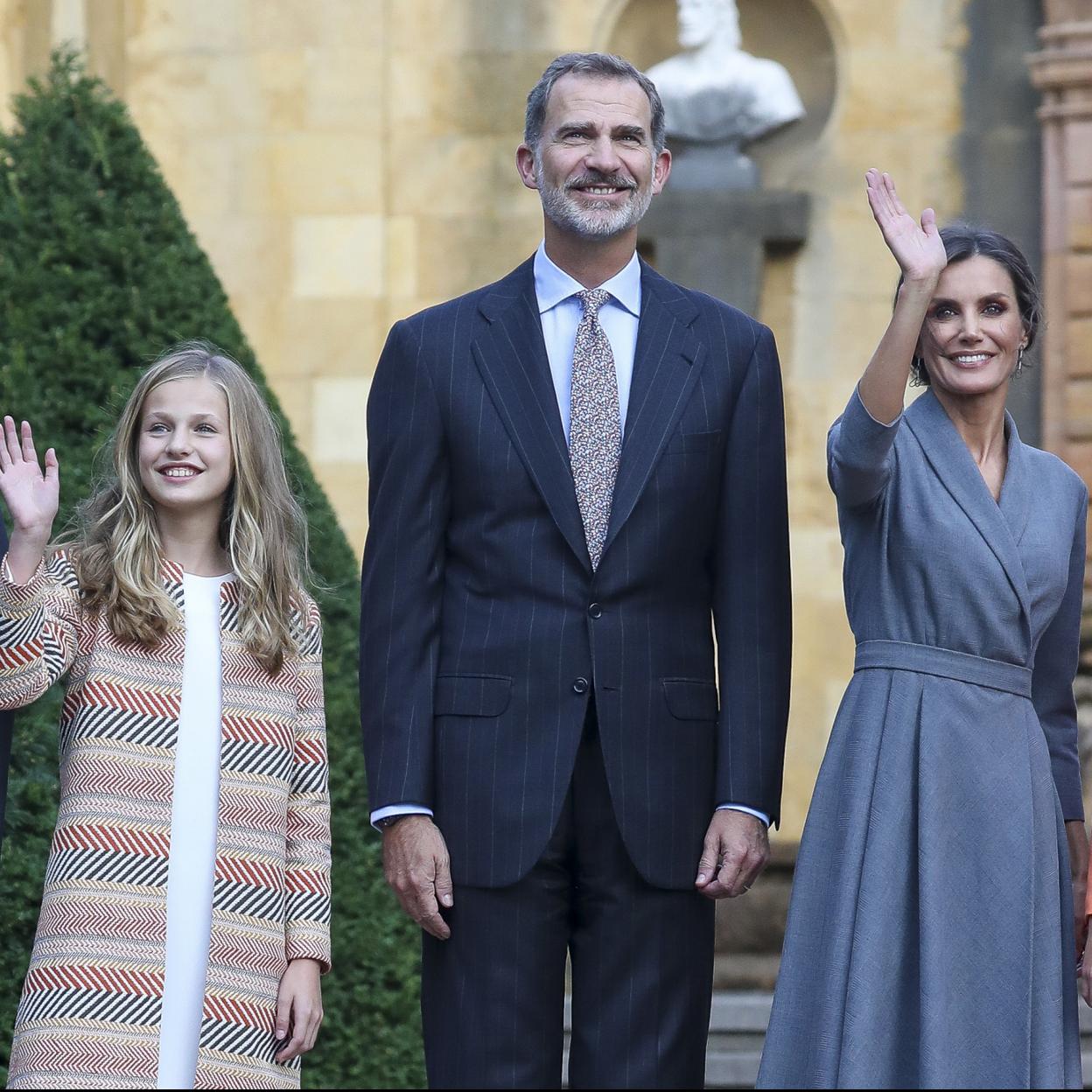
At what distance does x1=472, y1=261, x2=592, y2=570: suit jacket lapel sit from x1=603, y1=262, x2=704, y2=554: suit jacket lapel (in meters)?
0.08

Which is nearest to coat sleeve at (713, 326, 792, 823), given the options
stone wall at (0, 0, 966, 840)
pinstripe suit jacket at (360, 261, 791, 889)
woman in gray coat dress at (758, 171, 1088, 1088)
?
pinstripe suit jacket at (360, 261, 791, 889)

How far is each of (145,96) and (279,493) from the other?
4079 millimetres

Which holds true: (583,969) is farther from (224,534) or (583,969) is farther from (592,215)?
(592,215)

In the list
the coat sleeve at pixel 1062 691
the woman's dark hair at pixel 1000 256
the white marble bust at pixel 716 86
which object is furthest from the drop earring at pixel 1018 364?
the white marble bust at pixel 716 86

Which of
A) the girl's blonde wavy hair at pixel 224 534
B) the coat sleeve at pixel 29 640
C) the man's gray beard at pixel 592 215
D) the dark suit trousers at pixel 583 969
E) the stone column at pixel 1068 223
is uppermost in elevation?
the stone column at pixel 1068 223

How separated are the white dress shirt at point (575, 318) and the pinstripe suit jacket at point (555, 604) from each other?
4cm

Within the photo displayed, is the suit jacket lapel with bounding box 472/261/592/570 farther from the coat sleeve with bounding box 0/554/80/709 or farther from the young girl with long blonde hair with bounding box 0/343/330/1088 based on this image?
the coat sleeve with bounding box 0/554/80/709

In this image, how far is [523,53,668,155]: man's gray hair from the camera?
3.34 metres

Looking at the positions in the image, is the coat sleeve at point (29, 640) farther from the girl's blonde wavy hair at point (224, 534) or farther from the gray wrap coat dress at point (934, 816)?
the gray wrap coat dress at point (934, 816)

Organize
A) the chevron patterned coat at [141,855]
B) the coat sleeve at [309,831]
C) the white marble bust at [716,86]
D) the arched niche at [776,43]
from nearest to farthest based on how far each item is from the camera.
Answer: the chevron patterned coat at [141,855]
the coat sleeve at [309,831]
the white marble bust at [716,86]
the arched niche at [776,43]

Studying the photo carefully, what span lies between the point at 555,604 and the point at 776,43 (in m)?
4.61

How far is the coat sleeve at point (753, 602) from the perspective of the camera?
3.19m

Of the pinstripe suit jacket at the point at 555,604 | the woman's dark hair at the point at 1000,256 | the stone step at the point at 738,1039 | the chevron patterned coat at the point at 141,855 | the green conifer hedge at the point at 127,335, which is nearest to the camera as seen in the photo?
the chevron patterned coat at the point at 141,855

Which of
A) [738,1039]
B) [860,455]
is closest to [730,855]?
[860,455]
